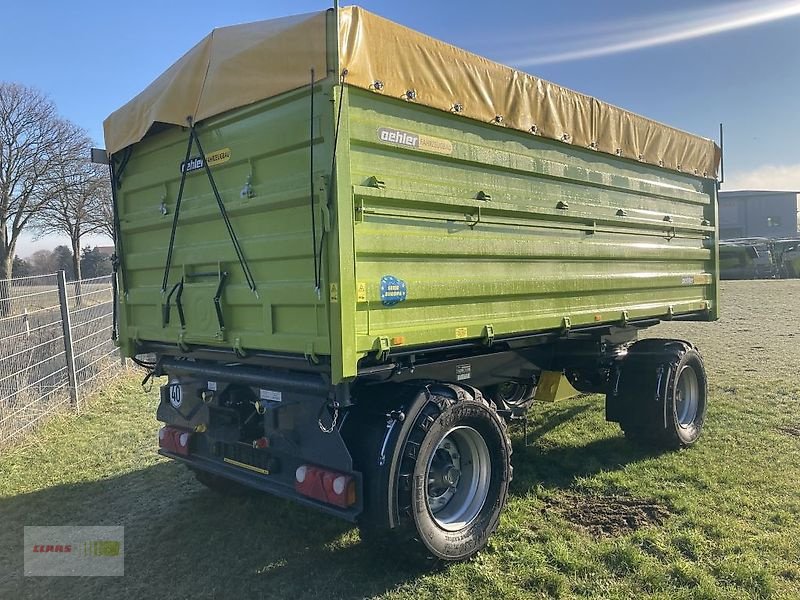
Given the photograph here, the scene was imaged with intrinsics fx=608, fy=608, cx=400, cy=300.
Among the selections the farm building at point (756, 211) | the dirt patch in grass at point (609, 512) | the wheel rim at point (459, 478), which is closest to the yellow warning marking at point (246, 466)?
the wheel rim at point (459, 478)

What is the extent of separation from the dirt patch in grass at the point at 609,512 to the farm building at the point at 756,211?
6823 centimetres

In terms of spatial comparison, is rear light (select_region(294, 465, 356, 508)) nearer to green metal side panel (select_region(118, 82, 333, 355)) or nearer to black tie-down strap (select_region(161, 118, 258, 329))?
green metal side panel (select_region(118, 82, 333, 355))

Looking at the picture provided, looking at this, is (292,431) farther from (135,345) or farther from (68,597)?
(135,345)

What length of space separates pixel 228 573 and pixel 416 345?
1.79 m

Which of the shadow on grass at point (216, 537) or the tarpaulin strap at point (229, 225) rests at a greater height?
the tarpaulin strap at point (229, 225)

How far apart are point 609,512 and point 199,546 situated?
2.86 meters

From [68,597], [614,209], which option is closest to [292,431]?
[68,597]

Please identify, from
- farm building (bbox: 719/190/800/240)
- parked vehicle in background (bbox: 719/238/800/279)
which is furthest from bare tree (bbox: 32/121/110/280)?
farm building (bbox: 719/190/800/240)

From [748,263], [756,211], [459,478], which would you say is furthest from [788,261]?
[756,211]

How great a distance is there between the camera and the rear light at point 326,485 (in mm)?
3314

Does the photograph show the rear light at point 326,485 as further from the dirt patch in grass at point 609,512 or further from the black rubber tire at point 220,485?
the dirt patch in grass at point 609,512

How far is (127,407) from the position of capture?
759 cm

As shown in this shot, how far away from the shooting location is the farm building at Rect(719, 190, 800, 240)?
2534 inches

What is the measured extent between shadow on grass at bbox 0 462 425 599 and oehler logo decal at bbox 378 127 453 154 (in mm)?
2390
